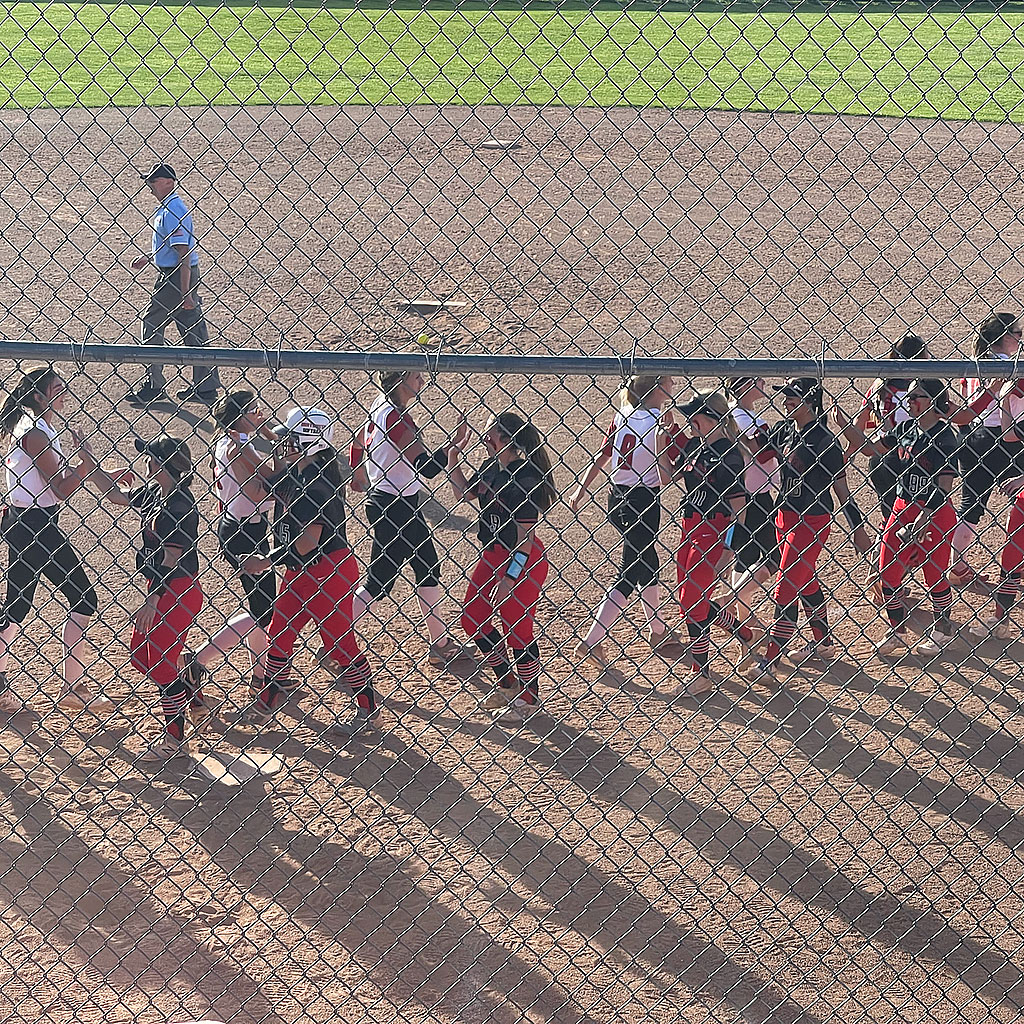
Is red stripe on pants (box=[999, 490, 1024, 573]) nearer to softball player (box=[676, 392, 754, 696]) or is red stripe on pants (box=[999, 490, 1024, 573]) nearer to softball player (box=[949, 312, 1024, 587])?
softball player (box=[949, 312, 1024, 587])

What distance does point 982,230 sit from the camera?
14.2 metres

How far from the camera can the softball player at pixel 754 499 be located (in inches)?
239

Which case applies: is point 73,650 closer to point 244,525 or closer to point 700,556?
point 244,525

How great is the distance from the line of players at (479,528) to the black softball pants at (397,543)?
13 mm

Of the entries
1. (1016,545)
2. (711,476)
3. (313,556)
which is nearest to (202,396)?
(313,556)

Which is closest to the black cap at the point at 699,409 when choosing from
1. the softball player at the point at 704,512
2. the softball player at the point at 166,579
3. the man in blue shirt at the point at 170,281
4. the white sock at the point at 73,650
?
the softball player at the point at 704,512

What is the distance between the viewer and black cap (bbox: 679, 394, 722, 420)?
588 centimetres

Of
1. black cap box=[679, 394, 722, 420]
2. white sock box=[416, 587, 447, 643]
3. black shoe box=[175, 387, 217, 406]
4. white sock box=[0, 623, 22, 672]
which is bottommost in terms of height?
white sock box=[0, 623, 22, 672]

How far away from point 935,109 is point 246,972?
53.0 feet

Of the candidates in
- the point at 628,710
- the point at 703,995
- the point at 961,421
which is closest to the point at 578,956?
the point at 703,995

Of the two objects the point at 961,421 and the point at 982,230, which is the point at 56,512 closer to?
the point at 961,421

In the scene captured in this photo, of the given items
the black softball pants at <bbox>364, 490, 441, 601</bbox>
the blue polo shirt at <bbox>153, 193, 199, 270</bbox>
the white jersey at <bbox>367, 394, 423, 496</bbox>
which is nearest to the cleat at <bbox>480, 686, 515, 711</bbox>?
the black softball pants at <bbox>364, 490, 441, 601</bbox>

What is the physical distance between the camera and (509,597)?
20.0 ft

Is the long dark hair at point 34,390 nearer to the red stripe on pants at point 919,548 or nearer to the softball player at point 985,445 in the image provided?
the red stripe on pants at point 919,548
